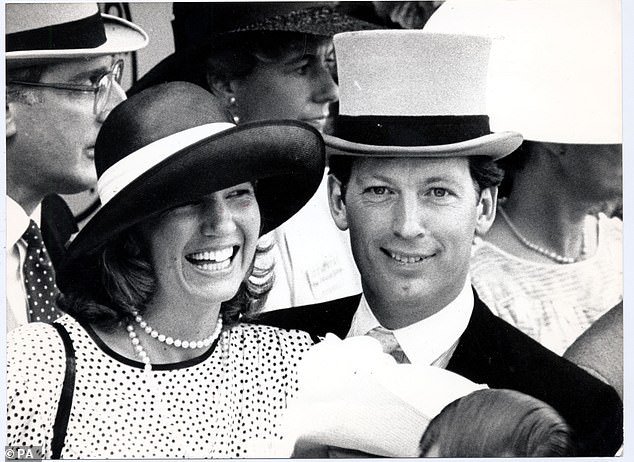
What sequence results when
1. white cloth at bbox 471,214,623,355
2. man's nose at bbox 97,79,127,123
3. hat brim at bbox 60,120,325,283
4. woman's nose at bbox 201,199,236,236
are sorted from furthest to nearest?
white cloth at bbox 471,214,623,355
man's nose at bbox 97,79,127,123
woman's nose at bbox 201,199,236,236
hat brim at bbox 60,120,325,283

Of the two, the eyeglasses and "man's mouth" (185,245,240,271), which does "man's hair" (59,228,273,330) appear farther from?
the eyeglasses

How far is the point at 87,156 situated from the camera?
139 inches

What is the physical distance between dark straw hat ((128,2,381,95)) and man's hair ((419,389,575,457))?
4.76 ft

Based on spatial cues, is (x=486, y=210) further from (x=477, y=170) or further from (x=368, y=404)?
(x=368, y=404)

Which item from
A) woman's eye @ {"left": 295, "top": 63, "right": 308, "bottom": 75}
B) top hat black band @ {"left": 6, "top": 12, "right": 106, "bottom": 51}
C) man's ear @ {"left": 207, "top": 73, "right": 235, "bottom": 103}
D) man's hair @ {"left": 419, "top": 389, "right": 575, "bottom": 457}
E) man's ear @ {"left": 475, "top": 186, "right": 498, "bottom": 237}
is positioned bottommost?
man's hair @ {"left": 419, "top": 389, "right": 575, "bottom": 457}

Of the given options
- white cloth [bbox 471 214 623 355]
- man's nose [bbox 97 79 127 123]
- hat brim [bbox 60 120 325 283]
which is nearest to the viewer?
hat brim [bbox 60 120 325 283]

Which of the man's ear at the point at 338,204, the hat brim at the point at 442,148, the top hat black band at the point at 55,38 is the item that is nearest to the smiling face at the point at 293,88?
the hat brim at the point at 442,148

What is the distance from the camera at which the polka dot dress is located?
348cm

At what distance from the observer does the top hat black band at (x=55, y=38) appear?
3.52 m

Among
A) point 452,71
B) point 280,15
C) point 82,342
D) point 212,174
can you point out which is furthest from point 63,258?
point 452,71

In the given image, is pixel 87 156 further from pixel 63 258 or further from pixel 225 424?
pixel 225 424

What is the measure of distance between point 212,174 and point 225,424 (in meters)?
0.93

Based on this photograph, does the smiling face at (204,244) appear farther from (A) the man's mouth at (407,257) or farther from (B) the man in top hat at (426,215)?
(A) the man's mouth at (407,257)

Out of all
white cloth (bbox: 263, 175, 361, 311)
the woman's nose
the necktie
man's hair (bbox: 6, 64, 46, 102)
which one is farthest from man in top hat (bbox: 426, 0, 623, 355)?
man's hair (bbox: 6, 64, 46, 102)
